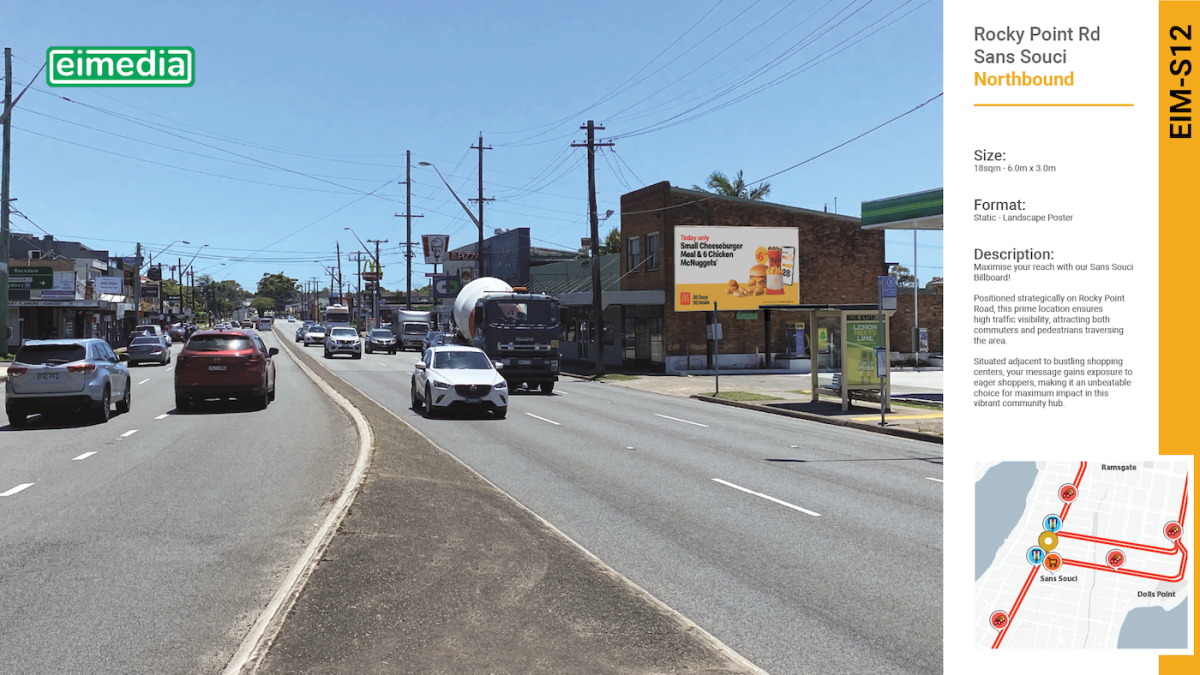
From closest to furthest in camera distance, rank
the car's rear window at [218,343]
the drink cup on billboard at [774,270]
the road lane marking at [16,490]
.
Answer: the road lane marking at [16,490] → the car's rear window at [218,343] → the drink cup on billboard at [774,270]

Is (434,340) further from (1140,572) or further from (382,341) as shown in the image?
(1140,572)

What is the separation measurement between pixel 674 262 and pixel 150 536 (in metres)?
35.1

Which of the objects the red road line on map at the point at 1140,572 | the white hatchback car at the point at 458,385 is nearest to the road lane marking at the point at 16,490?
the white hatchback car at the point at 458,385

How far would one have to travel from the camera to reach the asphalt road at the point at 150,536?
19.0ft

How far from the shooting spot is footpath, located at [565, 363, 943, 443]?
21234 millimetres

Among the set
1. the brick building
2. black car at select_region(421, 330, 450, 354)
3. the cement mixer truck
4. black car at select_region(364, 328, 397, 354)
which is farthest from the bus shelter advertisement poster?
black car at select_region(364, 328, 397, 354)

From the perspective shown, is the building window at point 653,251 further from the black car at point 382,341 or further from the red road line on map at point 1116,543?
the red road line on map at point 1116,543

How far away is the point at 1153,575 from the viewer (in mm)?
5125

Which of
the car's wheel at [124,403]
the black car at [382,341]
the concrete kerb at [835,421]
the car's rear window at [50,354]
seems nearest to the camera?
the car's rear window at [50,354]

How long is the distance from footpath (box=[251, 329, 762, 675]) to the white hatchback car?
39.3ft

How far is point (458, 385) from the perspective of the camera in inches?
828

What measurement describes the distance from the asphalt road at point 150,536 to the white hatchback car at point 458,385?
3.59m

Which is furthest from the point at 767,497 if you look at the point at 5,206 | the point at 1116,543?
the point at 5,206

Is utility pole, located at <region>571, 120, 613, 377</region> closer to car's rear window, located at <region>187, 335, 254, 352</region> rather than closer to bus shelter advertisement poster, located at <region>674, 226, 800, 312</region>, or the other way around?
bus shelter advertisement poster, located at <region>674, 226, 800, 312</region>
